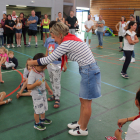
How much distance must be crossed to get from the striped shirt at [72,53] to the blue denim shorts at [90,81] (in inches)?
3.4

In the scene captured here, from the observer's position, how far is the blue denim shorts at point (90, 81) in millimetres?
2479

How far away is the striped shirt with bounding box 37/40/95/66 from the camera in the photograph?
237cm

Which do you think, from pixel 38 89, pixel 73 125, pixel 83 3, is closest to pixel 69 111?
pixel 73 125

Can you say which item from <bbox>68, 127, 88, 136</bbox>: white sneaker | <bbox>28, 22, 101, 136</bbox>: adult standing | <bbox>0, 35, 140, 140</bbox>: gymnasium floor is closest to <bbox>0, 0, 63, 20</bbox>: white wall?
<bbox>0, 35, 140, 140</bbox>: gymnasium floor

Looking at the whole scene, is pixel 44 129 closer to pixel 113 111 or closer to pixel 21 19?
pixel 113 111

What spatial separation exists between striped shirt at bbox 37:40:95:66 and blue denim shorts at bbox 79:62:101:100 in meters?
0.09

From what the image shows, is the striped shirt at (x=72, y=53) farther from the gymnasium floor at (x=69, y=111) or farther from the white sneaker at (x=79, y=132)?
the gymnasium floor at (x=69, y=111)

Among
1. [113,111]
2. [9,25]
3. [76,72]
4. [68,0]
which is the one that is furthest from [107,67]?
[68,0]

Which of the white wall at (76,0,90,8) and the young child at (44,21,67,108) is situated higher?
the white wall at (76,0,90,8)

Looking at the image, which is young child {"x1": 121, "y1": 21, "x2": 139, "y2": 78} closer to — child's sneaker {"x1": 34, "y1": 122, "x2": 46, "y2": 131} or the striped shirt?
the striped shirt

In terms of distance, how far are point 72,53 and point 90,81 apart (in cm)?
47

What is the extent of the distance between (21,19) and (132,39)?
26.6 feet

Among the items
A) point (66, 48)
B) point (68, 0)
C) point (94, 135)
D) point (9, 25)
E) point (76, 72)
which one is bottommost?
point (94, 135)

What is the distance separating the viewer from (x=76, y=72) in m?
6.35
